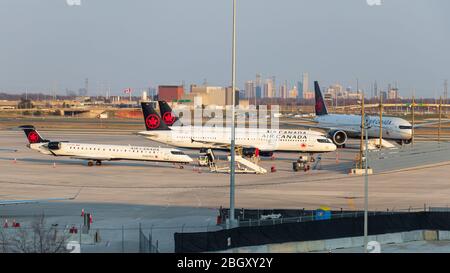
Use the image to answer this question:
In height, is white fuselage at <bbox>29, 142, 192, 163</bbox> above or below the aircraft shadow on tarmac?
above

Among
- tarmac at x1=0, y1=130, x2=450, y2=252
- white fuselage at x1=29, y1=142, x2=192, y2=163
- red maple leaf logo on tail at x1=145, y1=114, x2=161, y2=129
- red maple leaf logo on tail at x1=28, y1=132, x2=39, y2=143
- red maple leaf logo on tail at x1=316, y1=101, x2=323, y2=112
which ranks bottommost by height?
tarmac at x1=0, y1=130, x2=450, y2=252

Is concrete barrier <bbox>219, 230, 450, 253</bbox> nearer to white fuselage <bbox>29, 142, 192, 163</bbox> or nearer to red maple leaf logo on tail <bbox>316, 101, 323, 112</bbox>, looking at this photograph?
white fuselage <bbox>29, 142, 192, 163</bbox>

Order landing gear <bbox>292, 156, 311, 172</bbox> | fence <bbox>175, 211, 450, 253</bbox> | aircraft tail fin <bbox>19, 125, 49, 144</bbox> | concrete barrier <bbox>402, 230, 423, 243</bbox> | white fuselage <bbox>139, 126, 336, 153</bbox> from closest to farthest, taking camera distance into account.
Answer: fence <bbox>175, 211, 450, 253</bbox> → concrete barrier <bbox>402, 230, 423, 243</bbox> → landing gear <bbox>292, 156, 311, 172</bbox> → aircraft tail fin <bbox>19, 125, 49, 144</bbox> → white fuselage <bbox>139, 126, 336, 153</bbox>

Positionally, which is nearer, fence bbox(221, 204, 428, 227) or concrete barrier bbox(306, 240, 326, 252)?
concrete barrier bbox(306, 240, 326, 252)

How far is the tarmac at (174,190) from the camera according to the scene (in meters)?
54.6

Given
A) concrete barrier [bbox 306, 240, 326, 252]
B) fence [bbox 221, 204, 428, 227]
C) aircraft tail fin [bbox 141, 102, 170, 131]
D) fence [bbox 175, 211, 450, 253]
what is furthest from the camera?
aircraft tail fin [bbox 141, 102, 170, 131]

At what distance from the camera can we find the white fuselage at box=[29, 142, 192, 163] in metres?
88.5

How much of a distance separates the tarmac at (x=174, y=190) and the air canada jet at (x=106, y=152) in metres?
1.14

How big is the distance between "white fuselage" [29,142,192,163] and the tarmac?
119 centimetres

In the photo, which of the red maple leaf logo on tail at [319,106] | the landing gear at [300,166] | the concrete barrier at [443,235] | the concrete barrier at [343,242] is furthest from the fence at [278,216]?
the red maple leaf logo on tail at [319,106]

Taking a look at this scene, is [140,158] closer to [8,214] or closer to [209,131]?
[209,131]

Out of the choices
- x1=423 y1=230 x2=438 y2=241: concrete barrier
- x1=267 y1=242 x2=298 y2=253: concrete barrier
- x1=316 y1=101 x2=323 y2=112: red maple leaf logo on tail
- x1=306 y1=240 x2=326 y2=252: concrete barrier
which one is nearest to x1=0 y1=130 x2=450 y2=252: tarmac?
x1=267 y1=242 x2=298 y2=253: concrete barrier


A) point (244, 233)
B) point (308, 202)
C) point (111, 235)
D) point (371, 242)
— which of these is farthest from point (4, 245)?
point (308, 202)

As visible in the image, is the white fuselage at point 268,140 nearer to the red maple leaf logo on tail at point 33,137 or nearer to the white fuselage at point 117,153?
the white fuselage at point 117,153
